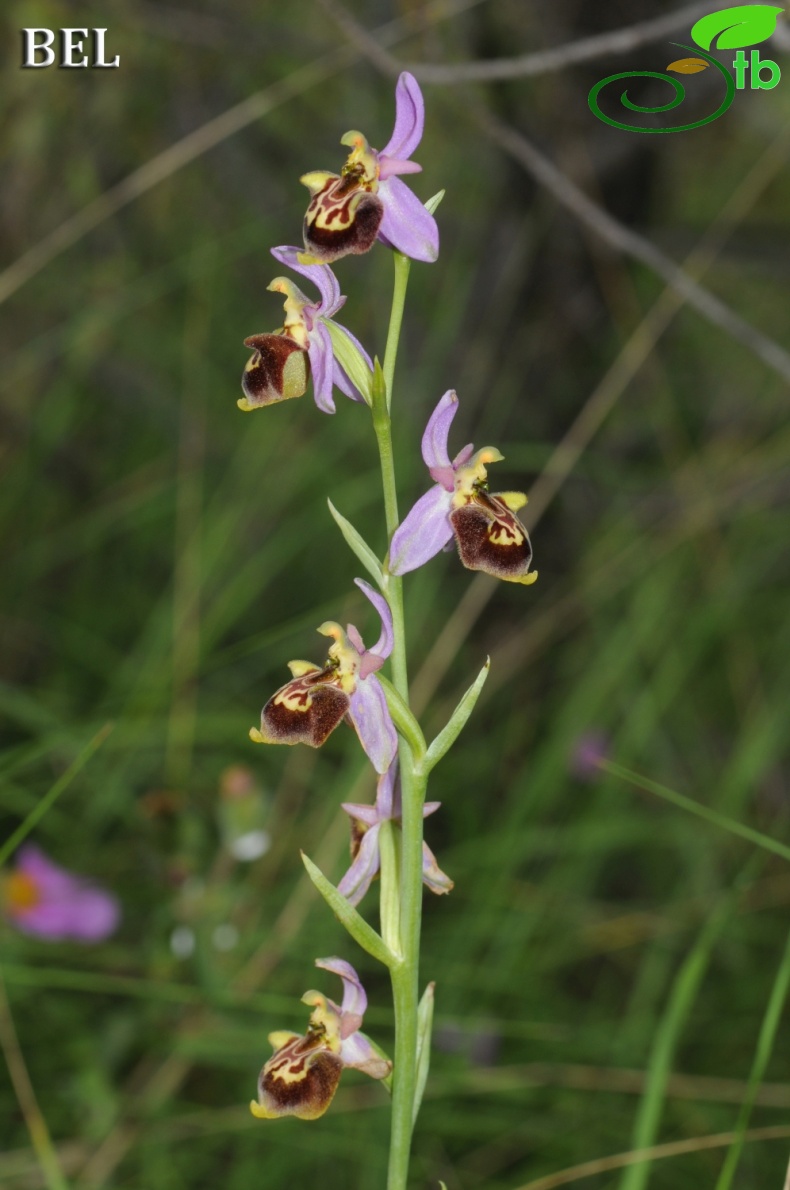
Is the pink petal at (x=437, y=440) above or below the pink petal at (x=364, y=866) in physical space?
above

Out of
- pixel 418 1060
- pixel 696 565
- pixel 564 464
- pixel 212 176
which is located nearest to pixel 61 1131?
pixel 418 1060

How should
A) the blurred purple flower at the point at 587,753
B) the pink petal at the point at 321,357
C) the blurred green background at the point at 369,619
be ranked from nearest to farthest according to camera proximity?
the pink petal at the point at 321,357 < the blurred green background at the point at 369,619 < the blurred purple flower at the point at 587,753

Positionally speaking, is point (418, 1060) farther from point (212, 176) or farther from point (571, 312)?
point (212, 176)

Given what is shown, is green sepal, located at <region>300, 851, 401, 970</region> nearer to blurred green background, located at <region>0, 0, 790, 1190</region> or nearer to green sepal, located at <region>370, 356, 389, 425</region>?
green sepal, located at <region>370, 356, 389, 425</region>

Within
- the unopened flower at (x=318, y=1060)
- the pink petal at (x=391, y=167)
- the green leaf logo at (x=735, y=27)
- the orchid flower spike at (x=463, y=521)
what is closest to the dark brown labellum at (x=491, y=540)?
the orchid flower spike at (x=463, y=521)

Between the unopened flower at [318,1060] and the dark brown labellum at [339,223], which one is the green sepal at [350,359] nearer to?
the dark brown labellum at [339,223]

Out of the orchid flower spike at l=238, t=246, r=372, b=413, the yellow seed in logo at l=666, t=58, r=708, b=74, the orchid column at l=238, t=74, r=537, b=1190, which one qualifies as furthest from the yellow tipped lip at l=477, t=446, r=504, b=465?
the yellow seed in logo at l=666, t=58, r=708, b=74
